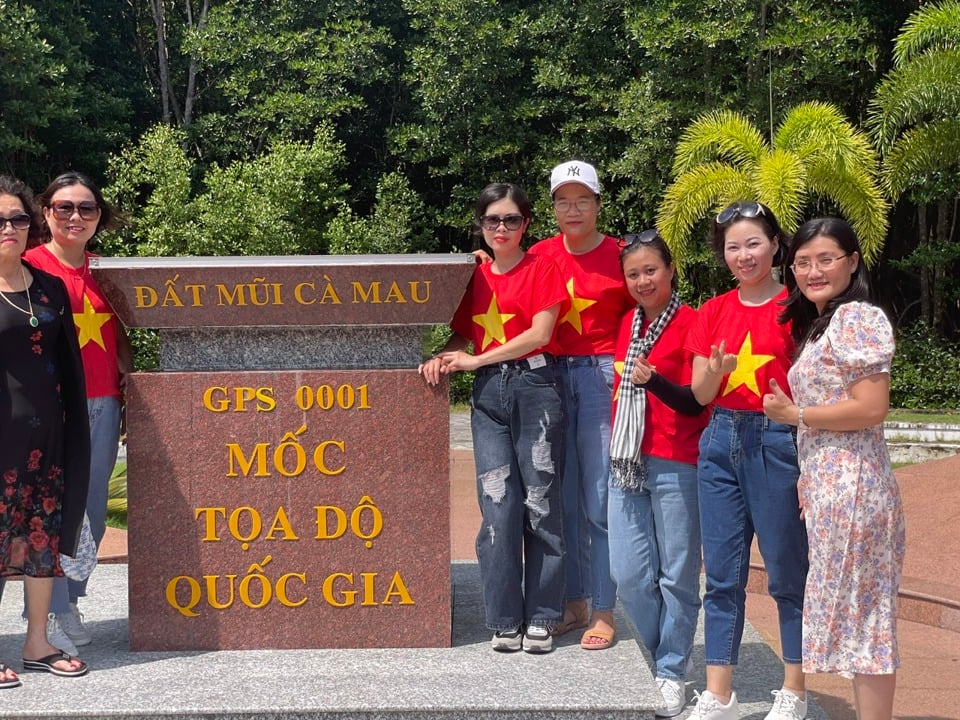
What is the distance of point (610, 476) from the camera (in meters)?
3.61

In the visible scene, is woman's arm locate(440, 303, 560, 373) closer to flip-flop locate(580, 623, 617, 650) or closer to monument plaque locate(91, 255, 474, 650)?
monument plaque locate(91, 255, 474, 650)

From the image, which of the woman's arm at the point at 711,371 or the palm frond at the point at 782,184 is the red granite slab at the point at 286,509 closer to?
the woman's arm at the point at 711,371

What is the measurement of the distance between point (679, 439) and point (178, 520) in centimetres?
166

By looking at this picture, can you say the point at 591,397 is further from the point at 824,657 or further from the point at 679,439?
the point at 824,657

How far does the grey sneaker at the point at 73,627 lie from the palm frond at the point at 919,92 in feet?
42.9

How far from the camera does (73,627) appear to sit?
12.7ft

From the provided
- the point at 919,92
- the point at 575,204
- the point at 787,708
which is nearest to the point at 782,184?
the point at 919,92

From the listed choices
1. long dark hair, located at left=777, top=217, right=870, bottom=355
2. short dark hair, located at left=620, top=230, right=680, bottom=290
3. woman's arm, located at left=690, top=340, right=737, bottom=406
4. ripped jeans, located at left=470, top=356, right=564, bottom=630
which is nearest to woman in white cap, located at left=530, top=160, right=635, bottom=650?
ripped jeans, located at left=470, top=356, right=564, bottom=630

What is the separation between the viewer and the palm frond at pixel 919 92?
13977 millimetres

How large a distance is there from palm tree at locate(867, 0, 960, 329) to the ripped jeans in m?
12.2

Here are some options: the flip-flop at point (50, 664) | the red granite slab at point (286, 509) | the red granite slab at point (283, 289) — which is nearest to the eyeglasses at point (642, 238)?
the red granite slab at point (283, 289)

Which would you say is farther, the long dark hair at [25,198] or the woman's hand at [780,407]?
the long dark hair at [25,198]

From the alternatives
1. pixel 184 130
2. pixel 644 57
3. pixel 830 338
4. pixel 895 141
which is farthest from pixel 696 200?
pixel 830 338

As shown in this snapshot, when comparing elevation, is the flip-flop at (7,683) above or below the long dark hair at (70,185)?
below
